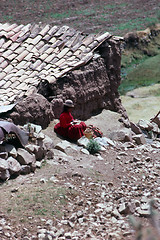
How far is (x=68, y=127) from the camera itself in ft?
25.2

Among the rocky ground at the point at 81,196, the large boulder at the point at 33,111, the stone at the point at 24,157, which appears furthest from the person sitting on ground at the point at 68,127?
the stone at the point at 24,157

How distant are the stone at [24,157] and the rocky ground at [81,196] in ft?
0.68

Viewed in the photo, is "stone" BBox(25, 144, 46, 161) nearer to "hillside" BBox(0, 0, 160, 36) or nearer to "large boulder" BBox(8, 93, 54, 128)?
"large boulder" BBox(8, 93, 54, 128)

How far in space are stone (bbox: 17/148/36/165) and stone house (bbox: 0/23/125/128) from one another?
1.69m

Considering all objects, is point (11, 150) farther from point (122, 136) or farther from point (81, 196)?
point (122, 136)

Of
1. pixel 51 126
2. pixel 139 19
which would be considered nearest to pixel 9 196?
pixel 51 126

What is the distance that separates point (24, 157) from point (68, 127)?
6.51 feet

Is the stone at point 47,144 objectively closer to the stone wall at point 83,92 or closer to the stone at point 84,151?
the stone at point 84,151

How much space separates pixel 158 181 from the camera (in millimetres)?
6031

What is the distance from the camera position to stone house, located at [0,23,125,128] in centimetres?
834

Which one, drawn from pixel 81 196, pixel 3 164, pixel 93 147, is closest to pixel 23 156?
pixel 3 164

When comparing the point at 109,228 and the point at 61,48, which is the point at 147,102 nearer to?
the point at 61,48

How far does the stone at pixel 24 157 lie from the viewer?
5.79 meters

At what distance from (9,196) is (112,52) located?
5.95 meters
